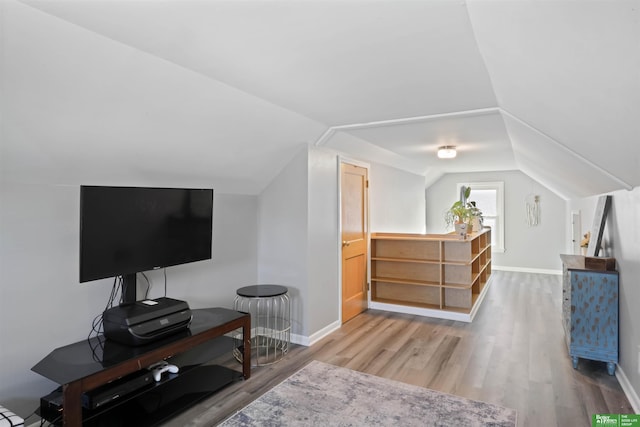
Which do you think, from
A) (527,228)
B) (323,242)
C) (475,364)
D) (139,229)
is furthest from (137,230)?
(527,228)

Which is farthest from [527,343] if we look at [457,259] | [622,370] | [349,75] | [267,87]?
[267,87]

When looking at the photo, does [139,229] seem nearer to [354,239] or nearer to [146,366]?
[146,366]

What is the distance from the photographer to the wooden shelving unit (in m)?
4.73

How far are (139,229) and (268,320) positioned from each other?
5.96 ft

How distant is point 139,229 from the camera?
2525 mm

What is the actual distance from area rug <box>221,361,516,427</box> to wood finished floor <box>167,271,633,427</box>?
128mm

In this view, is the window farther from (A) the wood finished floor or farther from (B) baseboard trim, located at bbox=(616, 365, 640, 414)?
(B) baseboard trim, located at bbox=(616, 365, 640, 414)

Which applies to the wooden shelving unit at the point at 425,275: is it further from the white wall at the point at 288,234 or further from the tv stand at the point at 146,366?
the tv stand at the point at 146,366

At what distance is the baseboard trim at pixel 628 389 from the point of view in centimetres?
244

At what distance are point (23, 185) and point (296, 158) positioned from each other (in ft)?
7.27

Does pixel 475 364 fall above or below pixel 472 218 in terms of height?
below

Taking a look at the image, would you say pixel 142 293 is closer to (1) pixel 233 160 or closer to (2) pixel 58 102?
(1) pixel 233 160

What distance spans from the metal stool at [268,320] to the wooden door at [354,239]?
3.03ft

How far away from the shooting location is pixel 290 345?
147 inches
